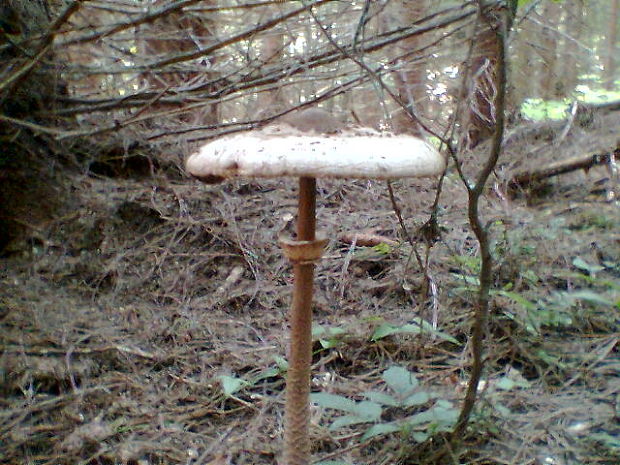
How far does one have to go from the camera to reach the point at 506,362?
317 centimetres

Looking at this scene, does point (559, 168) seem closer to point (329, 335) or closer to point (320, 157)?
point (329, 335)

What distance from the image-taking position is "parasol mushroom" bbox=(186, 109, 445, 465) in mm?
1651

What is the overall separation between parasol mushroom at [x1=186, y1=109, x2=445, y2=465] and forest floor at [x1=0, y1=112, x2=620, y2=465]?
0.40 metres

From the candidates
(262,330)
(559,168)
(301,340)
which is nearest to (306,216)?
(301,340)

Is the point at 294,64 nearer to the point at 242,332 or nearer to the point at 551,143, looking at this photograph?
the point at 242,332

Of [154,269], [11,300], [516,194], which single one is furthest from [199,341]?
[516,194]

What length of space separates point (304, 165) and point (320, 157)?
0.19ft

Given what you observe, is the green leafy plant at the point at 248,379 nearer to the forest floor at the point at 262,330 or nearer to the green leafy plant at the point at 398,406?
the forest floor at the point at 262,330

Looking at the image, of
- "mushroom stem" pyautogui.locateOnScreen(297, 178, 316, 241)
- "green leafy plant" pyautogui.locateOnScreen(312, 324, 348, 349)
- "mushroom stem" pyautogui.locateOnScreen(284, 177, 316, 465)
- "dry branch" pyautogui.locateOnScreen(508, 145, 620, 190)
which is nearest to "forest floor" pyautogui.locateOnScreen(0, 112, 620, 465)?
"green leafy plant" pyautogui.locateOnScreen(312, 324, 348, 349)

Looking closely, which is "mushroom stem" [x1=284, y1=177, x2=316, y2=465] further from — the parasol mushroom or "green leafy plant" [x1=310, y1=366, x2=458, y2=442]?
"green leafy plant" [x1=310, y1=366, x2=458, y2=442]

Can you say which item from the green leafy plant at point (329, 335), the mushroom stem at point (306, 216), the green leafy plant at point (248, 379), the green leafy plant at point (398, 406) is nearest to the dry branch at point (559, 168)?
the green leafy plant at point (329, 335)

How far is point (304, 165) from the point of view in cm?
163

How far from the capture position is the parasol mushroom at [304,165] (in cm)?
165

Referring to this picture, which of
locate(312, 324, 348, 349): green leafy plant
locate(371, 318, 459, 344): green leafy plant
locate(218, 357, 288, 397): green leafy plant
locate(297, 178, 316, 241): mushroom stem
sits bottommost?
locate(218, 357, 288, 397): green leafy plant
